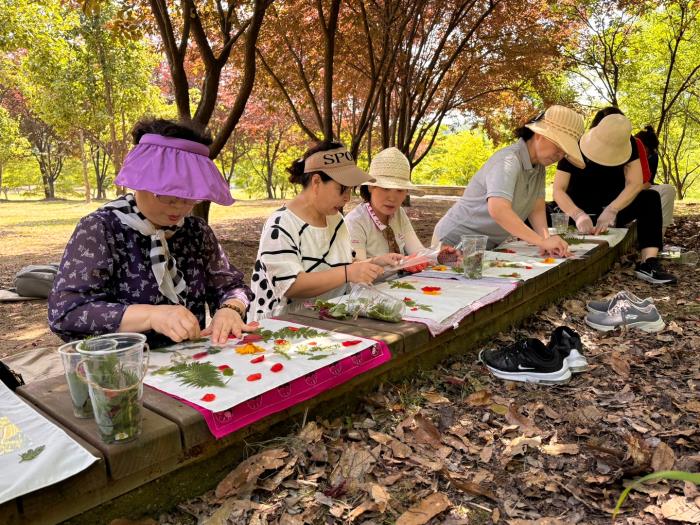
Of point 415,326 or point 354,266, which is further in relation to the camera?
point 354,266

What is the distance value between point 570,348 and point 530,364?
0.30m

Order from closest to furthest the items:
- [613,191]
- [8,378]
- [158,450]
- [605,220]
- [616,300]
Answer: [158,450]
[8,378]
[616,300]
[605,220]
[613,191]

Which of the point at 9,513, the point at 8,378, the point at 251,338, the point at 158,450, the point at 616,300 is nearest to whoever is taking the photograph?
the point at 9,513

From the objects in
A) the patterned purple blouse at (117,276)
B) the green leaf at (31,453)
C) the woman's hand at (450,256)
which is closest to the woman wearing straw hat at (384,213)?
the woman's hand at (450,256)

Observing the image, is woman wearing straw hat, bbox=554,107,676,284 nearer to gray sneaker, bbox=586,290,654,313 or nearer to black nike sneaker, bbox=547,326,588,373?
gray sneaker, bbox=586,290,654,313

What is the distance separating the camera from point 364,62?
9820 mm

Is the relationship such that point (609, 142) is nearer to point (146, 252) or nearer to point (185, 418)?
point (146, 252)

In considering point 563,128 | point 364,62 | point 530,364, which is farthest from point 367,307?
point 364,62

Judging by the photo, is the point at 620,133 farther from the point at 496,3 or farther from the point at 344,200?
the point at 496,3

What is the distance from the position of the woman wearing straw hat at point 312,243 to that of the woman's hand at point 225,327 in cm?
64

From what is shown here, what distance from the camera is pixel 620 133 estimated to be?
4.60 m

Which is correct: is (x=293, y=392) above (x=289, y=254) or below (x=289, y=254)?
below

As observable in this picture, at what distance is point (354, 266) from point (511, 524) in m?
1.56

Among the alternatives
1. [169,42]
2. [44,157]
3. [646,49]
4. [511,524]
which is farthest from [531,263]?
[44,157]
